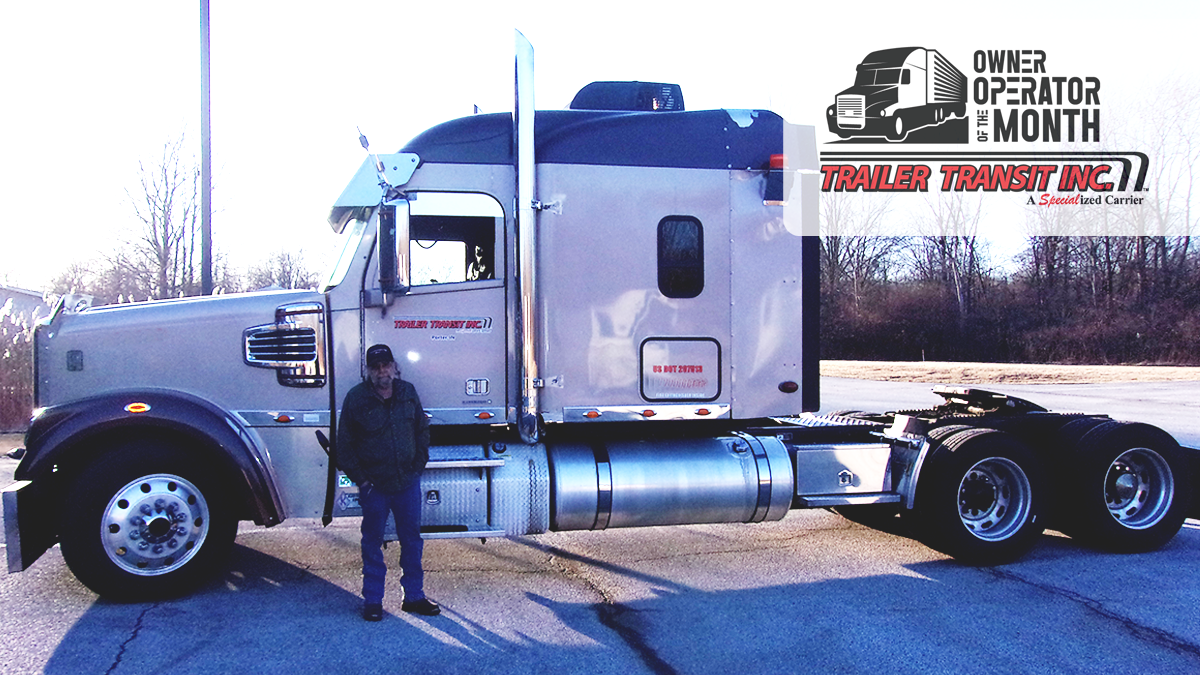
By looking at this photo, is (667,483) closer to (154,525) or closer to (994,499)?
(994,499)

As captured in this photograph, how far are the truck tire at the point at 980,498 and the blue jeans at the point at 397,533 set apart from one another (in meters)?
3.79

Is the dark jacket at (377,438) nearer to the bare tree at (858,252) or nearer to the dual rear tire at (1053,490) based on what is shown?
the dual rear tire at (1053,490)

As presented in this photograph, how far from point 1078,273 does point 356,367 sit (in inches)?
1848

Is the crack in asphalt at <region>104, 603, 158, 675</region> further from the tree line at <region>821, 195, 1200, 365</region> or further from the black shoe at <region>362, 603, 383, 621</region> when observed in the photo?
the tree line at <region>821, 195, 1200, 365</region>

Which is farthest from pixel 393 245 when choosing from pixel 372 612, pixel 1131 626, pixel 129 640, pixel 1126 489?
pixel 1126 489

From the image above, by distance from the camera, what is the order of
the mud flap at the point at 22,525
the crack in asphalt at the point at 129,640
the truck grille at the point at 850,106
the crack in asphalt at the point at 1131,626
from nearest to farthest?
the crack in asphalt at the point at 129,640 < the crack in asphalt at the point at 1131,626 < the mud flap at the point at 22,525 < the truck grille at the point at 850,106

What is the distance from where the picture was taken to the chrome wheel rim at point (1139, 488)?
6832mm

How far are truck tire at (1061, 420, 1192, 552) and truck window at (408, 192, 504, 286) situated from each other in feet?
15.8

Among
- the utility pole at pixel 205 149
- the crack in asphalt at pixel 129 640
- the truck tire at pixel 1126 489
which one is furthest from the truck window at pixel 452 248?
the utility pole at pixel 205 149

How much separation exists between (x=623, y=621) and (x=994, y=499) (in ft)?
10.8

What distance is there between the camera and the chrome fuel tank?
5922mm

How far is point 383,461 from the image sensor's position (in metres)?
5.16

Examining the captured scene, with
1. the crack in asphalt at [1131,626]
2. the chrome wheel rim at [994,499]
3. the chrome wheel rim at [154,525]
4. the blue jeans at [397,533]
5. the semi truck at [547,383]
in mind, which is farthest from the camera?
the chrome wheel rim at [994,499]

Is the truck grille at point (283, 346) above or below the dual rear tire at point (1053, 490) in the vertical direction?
above
